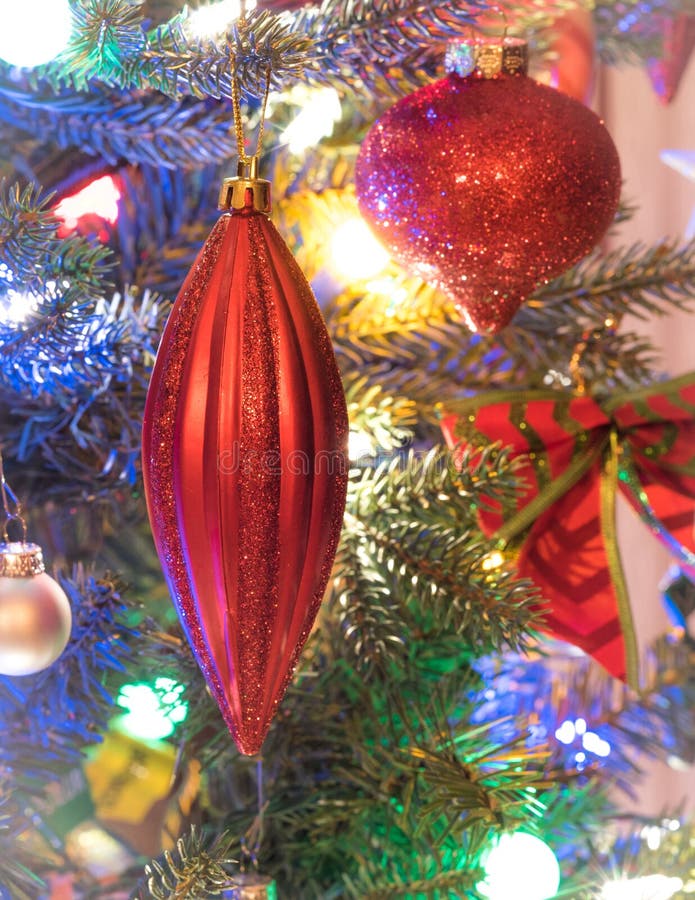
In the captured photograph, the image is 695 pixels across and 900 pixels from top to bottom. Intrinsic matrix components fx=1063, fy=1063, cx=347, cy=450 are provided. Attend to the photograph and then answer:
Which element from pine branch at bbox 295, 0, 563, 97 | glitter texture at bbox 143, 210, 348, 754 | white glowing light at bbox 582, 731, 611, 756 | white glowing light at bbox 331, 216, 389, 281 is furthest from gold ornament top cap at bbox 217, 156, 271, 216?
white glowing light at bbox 582, 731, 611, 756

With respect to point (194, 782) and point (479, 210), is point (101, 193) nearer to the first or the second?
point (479, 210)

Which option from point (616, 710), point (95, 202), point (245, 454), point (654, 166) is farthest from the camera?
point (654, 166)

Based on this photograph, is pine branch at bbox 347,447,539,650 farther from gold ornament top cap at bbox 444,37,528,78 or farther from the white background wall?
the white background wall

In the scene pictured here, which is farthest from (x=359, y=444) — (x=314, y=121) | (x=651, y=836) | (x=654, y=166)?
(x=654, y=166)

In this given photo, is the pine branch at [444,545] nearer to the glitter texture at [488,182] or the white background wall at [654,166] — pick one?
the glitter texture at [488,182]

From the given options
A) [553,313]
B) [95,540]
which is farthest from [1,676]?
[553,313]

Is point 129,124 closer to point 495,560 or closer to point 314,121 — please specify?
point 314,121

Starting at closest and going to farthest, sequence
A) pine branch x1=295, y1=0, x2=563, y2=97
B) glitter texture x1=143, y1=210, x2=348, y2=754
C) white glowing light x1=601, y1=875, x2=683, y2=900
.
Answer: glitter texture x1=143, y1=210, x2=348, y2=754, pine branch x1=295, y1=0, x2=563, y2=97, white glowing light x1=601, y1=875, x2=683, y2=900
